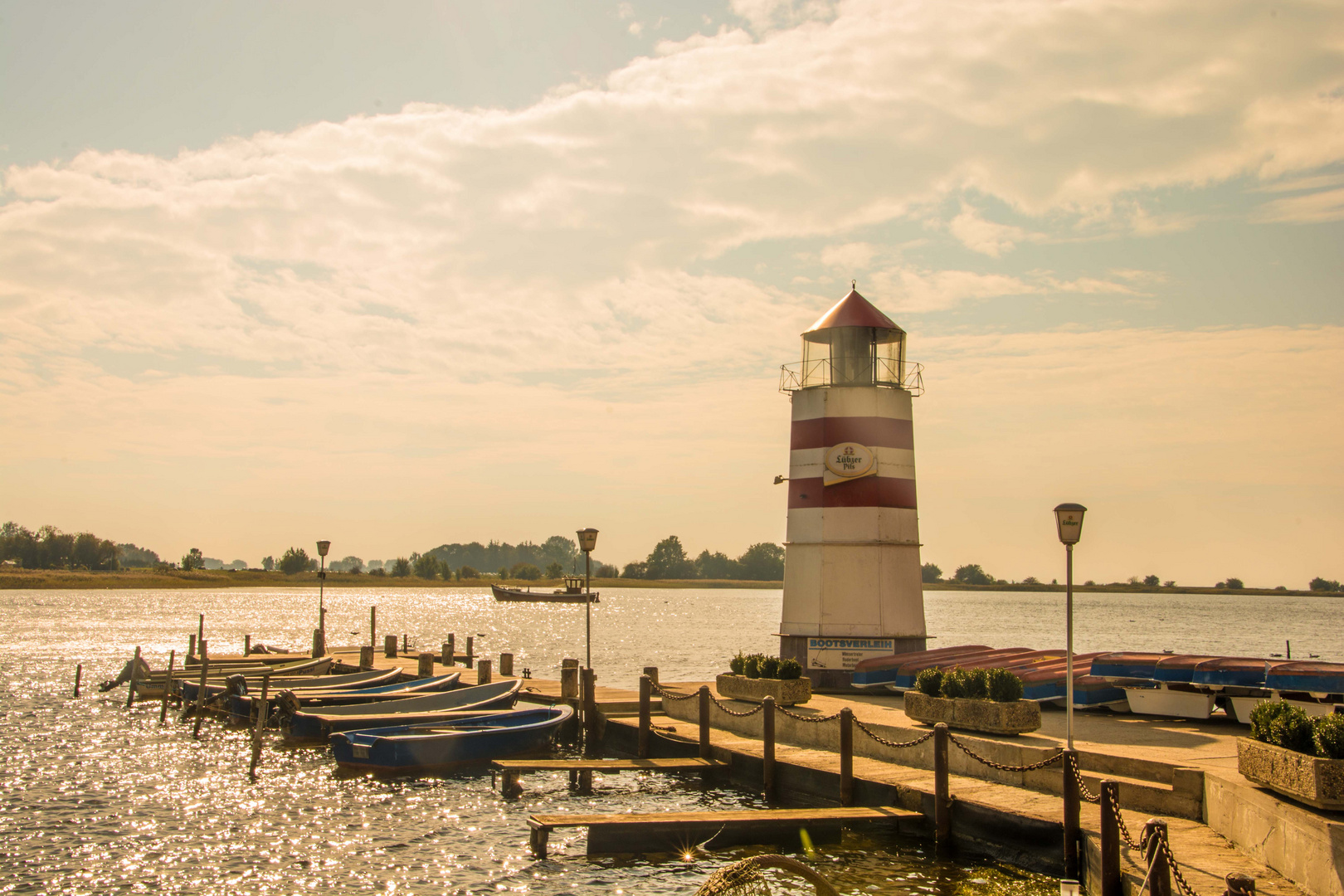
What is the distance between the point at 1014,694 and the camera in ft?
58.8

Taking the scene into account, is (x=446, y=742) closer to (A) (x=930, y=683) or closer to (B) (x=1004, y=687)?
(A) (x=930, y=683)

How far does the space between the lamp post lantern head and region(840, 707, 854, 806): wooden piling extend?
4.37 metres

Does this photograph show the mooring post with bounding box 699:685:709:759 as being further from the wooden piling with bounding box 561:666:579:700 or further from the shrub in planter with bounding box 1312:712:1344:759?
the shrub in planter with bounding box 1312:712:1344:759

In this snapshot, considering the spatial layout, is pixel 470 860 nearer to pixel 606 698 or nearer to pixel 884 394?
pixel 606 698

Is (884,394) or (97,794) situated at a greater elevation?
(884,394)

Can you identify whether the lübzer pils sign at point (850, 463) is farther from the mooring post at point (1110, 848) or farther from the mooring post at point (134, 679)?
the mooring post at point (134, 679)

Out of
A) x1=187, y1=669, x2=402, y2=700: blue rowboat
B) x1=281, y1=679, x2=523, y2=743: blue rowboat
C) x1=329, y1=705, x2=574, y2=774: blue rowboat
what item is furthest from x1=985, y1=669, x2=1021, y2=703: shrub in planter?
x1=187, y1=669, x2=402, y2=700: blue rowboat

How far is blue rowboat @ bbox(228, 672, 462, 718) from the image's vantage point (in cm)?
2917

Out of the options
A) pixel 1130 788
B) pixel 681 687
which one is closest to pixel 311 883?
pixel 1130 788

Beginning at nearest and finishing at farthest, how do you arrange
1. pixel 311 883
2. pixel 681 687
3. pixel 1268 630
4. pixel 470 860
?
pixel 311 883 → pixel 470 860 → pixel 681 687 → pixel 1268 630

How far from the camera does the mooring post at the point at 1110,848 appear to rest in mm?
11164

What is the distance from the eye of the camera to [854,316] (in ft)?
89.5

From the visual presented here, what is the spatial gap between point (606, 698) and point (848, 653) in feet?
22.3

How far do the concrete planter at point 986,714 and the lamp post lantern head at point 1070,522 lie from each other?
3302 mm
